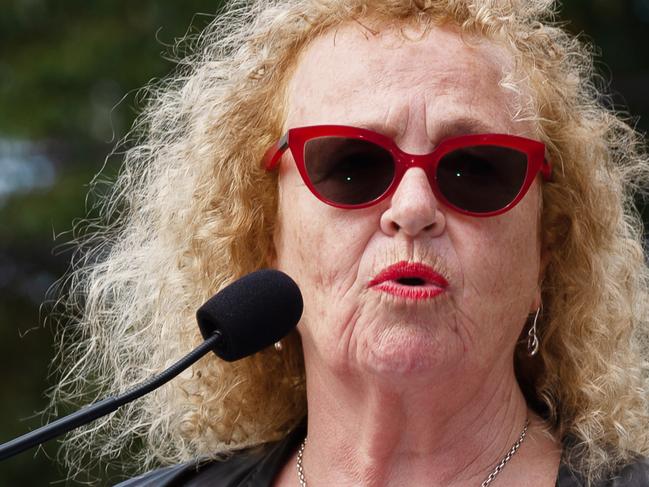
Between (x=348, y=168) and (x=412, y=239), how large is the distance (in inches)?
9.1

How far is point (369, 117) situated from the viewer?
3.00m

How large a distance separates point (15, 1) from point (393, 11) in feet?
15.0

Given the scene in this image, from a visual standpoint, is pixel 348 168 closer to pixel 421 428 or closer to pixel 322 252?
pixel 322 252

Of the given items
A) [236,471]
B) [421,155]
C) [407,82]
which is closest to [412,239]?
[421,155]

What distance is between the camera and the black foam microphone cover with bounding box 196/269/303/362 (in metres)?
2.66

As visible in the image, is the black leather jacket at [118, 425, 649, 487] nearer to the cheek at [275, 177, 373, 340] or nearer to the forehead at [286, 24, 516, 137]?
the cheek at [275, 177, 373, 340]

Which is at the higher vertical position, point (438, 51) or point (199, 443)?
point (438, 51)

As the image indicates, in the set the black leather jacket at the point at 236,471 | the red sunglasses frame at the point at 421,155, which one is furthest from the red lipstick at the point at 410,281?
the black leather jacket at the point at 236,471

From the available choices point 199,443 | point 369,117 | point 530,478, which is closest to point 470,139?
point 369,117

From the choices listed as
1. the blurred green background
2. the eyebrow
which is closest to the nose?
the eyebrow

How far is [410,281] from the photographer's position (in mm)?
2918

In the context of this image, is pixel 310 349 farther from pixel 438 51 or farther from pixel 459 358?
pixel 438 51

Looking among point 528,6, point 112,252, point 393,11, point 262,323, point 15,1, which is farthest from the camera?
point 15,1

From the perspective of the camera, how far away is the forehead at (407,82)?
2994mm
